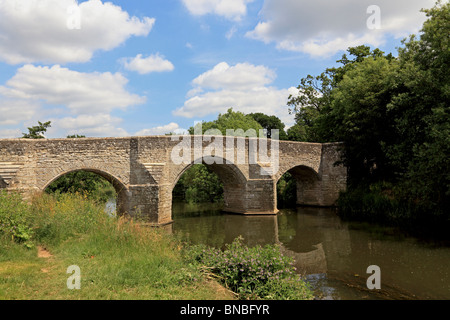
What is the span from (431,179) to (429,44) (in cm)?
503

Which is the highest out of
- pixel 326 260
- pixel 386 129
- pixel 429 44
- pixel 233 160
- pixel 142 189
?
pixel 429 44

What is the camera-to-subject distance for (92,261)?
5750 mm

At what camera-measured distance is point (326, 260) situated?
30.2 ft

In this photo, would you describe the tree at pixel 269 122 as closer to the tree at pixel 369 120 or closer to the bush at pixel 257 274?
the tree at pixel 369 120

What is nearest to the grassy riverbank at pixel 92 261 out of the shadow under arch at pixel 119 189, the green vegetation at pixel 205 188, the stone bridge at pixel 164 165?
the stone bridge at pixel 164 165

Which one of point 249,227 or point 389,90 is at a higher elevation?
point 389,90

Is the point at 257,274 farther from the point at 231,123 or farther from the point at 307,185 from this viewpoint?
the point at 231,123

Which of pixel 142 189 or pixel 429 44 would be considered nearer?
pixel 429 44

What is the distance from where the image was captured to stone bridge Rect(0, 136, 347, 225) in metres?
11.9

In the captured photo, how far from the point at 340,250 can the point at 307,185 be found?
37.3ft
